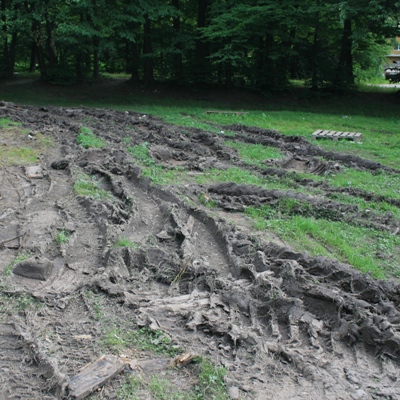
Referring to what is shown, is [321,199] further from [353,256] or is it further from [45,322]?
[45,322]

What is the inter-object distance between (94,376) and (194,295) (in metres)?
1.66

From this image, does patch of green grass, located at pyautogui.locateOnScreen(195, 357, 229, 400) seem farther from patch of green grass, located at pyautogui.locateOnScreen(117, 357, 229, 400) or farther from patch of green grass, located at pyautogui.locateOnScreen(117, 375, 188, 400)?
patch of green grass, located at pyautogui.locateOnScreen(117, 375, 188, 400)

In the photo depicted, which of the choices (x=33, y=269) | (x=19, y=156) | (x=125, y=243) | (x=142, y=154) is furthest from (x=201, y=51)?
(x=33, y=269)

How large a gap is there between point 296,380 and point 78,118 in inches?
553

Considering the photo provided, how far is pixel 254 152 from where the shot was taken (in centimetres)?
1209

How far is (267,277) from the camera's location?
5398mm

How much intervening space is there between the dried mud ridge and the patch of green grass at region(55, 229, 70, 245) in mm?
81

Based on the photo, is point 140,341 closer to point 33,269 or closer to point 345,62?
point 33,269

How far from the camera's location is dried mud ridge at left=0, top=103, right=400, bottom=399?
3.96 m

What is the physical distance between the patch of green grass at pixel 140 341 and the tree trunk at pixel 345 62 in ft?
69.9

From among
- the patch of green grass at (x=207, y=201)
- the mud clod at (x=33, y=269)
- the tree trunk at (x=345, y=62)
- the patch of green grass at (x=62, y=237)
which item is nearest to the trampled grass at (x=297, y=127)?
the tree trunk at (x=345, y=62)

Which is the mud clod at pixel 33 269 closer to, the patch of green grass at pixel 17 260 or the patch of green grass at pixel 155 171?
the patch of green grass at pixel 17 260

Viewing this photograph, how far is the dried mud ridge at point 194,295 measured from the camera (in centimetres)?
396

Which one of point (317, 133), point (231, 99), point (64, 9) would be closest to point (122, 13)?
point (64, 9)
